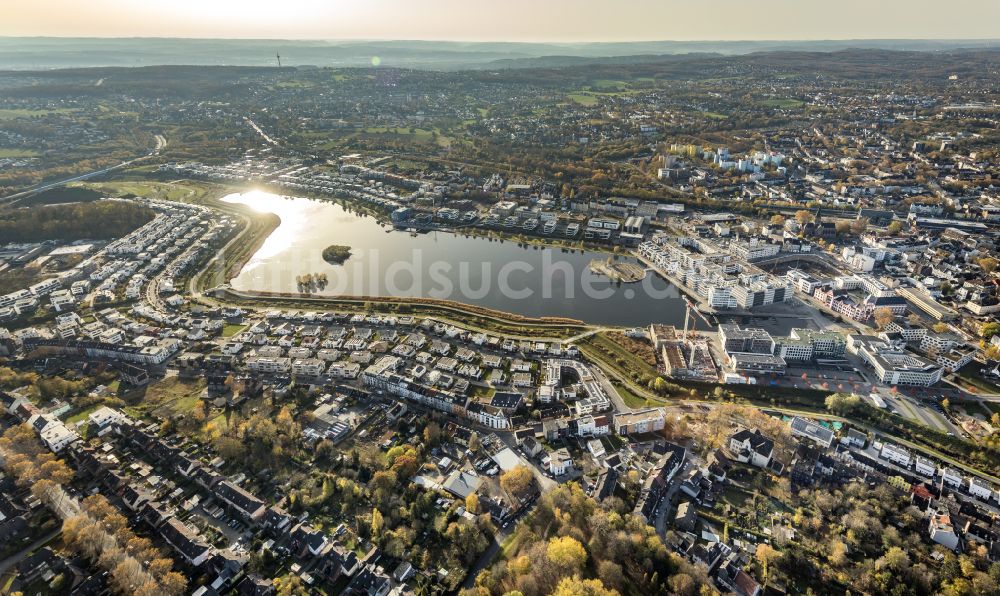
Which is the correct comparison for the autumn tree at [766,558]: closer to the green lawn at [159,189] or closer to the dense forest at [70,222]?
the dense forest at [70,222]

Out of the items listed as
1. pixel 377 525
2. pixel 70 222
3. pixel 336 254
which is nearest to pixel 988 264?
pixel 377 525

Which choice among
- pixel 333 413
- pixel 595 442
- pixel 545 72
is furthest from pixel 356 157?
pixel 545 72

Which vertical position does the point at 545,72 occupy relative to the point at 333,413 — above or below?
above

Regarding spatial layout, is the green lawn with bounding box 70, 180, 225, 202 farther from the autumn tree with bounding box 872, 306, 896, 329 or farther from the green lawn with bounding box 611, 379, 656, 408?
the autumn tree with bounding box 872, 306, 896, 329

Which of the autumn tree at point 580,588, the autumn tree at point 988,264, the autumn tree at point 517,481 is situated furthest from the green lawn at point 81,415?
the autumn tree at point 988,264

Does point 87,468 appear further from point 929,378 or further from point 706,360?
point 929,378

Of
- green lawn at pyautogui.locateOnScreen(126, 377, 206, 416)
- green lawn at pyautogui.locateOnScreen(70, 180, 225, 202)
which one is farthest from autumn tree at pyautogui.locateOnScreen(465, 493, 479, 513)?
green lawn at pyautogui.locateOnScreen(70, 180, 225, 202)

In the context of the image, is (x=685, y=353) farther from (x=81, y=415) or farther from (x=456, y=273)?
(x=81, y=415)
